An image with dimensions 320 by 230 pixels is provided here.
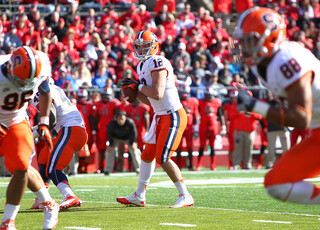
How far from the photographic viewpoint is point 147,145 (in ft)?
21.9

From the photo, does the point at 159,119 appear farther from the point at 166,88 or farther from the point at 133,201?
the point at 133,201

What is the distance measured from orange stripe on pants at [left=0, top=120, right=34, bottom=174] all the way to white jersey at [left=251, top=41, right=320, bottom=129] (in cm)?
177

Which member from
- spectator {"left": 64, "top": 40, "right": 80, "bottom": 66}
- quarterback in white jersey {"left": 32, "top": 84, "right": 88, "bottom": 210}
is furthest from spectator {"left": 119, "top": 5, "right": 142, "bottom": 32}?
→ quarterback in white jersey {"left": 32, "top": 84, "right": 88, "bottom": 210}

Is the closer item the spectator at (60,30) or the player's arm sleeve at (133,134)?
the player's arm sleeve at (133,134)

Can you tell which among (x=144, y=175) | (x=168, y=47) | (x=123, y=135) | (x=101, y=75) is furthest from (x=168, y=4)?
(x=144, y=175)

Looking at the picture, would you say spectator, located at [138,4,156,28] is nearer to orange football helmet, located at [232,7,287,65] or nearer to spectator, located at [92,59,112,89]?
spectator, located at [92,59,112,89]

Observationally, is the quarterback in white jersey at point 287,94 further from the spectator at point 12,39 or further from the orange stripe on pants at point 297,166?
the spectator at point 12,39

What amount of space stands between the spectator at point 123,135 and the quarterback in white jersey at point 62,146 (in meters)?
5.48

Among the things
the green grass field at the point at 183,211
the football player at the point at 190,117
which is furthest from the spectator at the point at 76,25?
the green grass field at the point at 183,211

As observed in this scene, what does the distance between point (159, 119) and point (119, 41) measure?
891 cm

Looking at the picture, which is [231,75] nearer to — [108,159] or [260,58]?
[108,159]

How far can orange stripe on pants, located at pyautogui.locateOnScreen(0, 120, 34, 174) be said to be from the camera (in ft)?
14.9

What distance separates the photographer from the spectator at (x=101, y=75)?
544 inches

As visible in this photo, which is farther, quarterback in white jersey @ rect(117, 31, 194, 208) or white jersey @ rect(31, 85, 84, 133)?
white jersey @ rect(31, 85, 84, 133)
